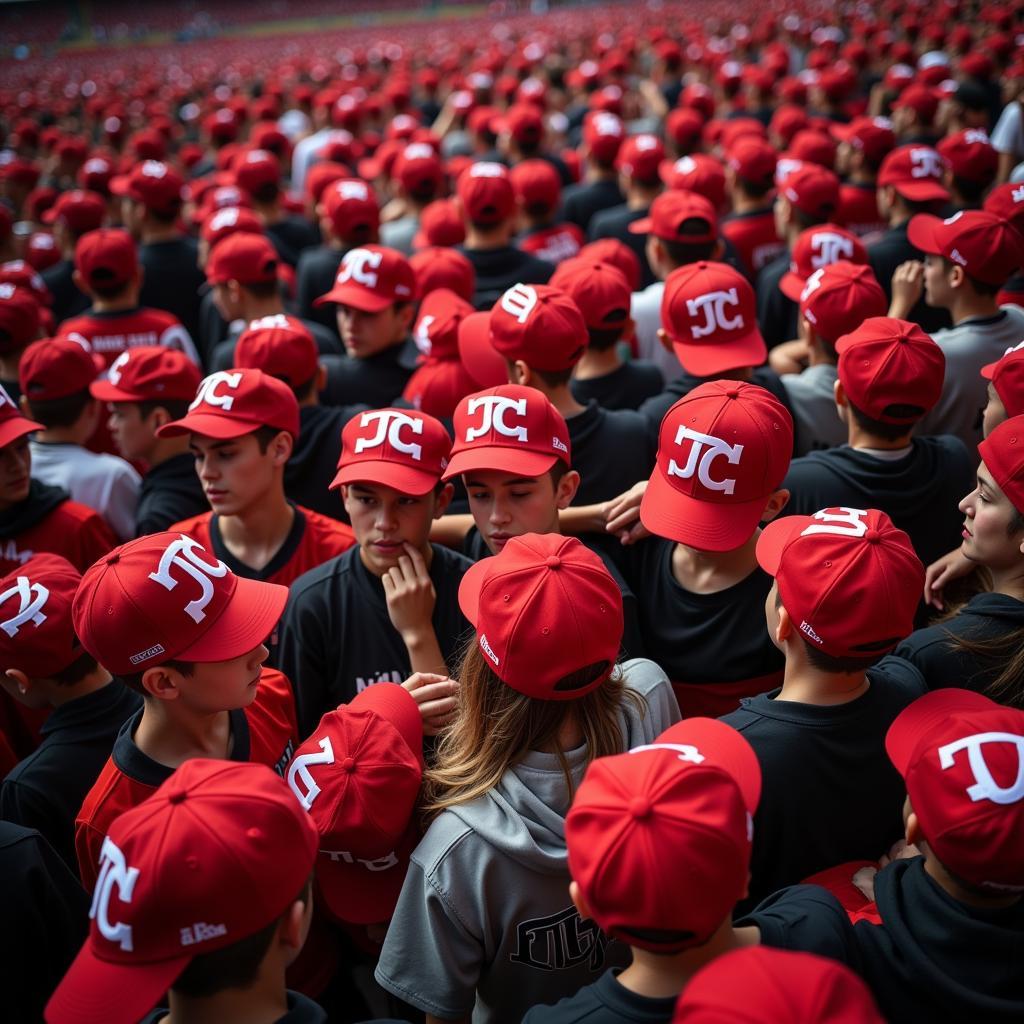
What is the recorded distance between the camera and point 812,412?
4309 millimetres

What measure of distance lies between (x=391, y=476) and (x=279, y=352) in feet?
5.07

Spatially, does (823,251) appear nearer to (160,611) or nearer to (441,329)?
(441,329)

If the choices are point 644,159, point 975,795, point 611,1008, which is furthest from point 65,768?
point 644,159

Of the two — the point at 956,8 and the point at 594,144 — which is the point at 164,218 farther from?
the point at 956,8

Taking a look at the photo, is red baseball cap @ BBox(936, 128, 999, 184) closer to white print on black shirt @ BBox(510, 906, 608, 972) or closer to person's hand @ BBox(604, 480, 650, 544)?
person's hand @ BBox(604, 480, 650, 544)

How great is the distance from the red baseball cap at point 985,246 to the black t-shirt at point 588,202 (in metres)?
4.69

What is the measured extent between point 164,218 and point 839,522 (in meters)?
7.01

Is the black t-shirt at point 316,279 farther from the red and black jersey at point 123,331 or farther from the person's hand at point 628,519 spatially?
the person's hand at point 628,519

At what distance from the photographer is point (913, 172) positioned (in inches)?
239

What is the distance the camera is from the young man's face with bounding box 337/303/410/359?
522 cm

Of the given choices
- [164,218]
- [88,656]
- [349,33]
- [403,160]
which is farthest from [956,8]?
[349,33]

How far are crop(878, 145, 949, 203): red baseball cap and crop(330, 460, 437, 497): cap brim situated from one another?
4.40 metres

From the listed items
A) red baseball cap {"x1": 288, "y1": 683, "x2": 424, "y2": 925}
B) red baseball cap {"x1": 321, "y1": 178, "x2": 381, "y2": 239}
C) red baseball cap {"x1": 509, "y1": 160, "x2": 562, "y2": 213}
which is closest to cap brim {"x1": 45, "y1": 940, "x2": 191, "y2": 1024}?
red baseball cap {"x1": 288, "y1": 683, "x2": 424, "y2": 925}

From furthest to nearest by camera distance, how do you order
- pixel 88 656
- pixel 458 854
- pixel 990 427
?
1. pixel 990 427
2. pixel 88 656
3. pixel 458 854
